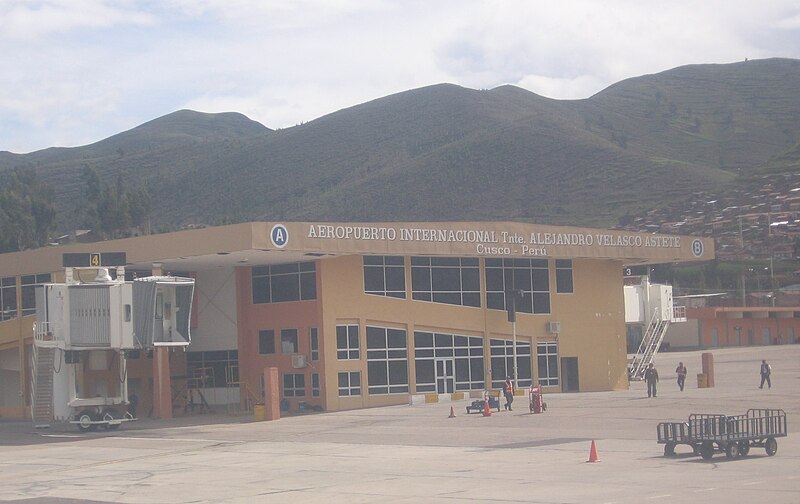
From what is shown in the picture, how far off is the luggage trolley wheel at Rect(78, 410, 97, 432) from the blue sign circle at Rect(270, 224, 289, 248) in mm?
10636

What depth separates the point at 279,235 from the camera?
45906 millimetres

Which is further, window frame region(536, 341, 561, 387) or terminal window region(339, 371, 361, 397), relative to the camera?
window frame region(536, 341, 561, 387)

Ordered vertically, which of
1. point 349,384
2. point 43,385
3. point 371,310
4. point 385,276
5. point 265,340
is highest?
point 385,276

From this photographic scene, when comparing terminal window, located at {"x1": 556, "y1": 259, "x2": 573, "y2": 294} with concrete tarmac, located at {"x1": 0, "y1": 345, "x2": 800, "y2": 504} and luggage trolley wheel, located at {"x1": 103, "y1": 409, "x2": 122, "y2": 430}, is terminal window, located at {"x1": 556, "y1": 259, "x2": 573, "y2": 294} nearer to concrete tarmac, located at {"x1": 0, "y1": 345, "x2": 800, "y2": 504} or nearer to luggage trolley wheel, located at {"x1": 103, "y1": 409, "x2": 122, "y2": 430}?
concrete tarmac, located at {"x1": 0, "y1": 345, "x2": 800, "y2": 504}

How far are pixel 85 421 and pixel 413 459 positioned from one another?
2067 cm

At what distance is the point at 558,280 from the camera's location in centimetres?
5891

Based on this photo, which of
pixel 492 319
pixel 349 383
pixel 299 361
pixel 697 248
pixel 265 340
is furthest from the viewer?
pixel 697 248

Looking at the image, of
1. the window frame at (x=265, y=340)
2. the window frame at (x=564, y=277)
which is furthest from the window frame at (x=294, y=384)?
the window frame at (x=564, y=277)

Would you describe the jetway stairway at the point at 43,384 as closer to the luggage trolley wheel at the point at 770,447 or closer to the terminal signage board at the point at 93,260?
the terminal signage board at the point at 93,260

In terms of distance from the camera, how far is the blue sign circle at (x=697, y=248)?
2429 inches

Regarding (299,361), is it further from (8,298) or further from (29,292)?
(8,298)

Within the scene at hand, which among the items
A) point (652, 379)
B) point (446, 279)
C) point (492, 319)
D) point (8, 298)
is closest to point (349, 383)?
point (446, 279)

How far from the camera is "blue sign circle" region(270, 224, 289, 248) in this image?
45719mm

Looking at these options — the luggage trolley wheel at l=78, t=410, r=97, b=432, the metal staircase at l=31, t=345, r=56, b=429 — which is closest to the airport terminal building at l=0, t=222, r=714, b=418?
the metal staircase at l=31, t=345, r=56, b=429
